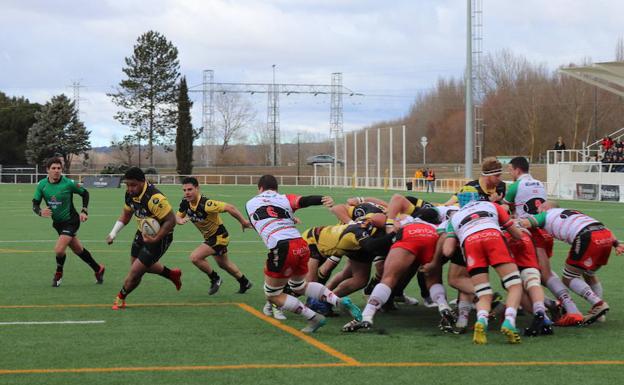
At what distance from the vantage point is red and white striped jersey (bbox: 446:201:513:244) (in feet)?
30.7

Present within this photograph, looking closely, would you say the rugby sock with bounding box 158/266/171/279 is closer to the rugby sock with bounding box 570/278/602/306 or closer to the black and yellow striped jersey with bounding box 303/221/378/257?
the black and yellow striped jersey with bounding box 303/221/378/257

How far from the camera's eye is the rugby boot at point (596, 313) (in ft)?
33.2

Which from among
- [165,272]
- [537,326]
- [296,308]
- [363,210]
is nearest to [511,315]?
[537,326]

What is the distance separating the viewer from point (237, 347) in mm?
9039

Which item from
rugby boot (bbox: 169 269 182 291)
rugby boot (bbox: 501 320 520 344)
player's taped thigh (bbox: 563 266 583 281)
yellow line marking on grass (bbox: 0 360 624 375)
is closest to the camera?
yellow line marking on grass (bbox: 0 360 624 375)

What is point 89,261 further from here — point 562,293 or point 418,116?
point 418,116

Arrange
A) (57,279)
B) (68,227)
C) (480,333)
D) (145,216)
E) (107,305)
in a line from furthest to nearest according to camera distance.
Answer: (68,227)
(57,279)
(107,305)
(145,216)
(480,333)

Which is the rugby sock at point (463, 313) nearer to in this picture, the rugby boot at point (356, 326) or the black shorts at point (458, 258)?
the black shorts at point (458, 258)

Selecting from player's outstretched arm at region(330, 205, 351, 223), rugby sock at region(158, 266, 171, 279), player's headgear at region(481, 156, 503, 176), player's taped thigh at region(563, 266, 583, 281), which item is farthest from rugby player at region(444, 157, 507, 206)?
rugby sock at region(158, 266, 171, 279)

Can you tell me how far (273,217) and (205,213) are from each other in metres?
3.27

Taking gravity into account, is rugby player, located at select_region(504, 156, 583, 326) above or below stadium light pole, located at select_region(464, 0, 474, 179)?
below

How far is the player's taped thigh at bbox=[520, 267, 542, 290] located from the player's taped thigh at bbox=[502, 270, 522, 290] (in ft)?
1.73

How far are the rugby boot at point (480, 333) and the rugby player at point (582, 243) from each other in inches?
65.5

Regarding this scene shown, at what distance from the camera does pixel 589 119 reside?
8875 cm
